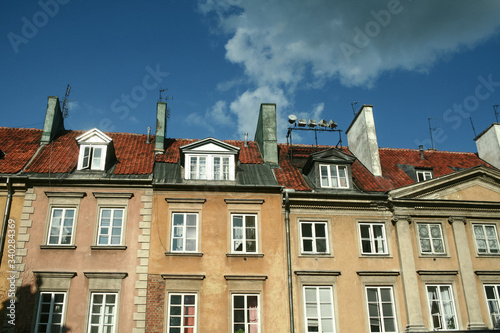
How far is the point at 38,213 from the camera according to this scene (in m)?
19.6

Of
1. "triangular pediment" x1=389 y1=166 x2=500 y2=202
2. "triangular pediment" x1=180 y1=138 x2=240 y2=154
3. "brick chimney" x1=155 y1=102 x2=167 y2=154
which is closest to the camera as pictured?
"triangular pediment" x1=180 y1=138 x2=240 y2=154

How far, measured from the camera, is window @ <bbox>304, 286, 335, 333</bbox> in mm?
19156

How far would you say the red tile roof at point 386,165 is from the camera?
23031mm

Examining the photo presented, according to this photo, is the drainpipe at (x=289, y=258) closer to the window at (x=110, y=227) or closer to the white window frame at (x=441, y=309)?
the white window frame at (x=441, y=309)

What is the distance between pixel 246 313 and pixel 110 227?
21.8 feet

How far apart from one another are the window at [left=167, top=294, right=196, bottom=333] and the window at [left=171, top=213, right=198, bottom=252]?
77.3 inches

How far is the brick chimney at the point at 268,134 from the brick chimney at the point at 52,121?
35.6 feet

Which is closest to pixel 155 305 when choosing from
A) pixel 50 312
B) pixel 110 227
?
pixel 110 227

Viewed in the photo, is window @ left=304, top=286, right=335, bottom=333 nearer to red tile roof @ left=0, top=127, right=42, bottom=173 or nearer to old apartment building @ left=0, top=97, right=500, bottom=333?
old apartment building @ left=0, top=97, right=500, bottom=333

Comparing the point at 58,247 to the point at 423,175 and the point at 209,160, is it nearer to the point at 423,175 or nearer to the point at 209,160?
the point at 209,160

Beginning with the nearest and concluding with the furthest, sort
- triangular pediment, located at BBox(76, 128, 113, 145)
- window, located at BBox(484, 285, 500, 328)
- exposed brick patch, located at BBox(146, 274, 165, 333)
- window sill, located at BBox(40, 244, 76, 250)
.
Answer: exposed brick patch, located at BBox(146, 274, 165, 333) < window sill, located at BBox(40, 244, 76, 250) < window, located at BBox(484, 285, 500, 328) < triangular pediment, located at BBox(76, 128, 113, 145)

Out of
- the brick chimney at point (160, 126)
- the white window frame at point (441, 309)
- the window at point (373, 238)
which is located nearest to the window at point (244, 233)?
the window at point (373, 238)

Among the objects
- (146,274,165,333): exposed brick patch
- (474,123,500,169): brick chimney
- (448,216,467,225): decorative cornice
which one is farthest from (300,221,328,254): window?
(474,123,500,169): brick chimney

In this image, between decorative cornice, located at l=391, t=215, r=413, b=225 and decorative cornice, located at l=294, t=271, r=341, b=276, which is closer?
decorative cornice, located at l=294, t=271, r=341, b=276
